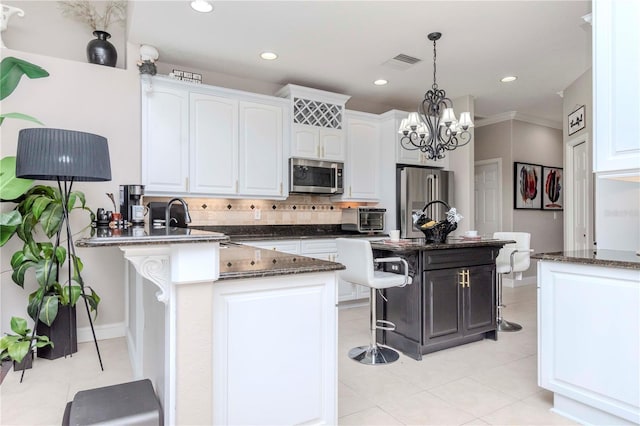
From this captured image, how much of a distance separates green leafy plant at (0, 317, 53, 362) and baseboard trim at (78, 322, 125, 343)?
50 cm

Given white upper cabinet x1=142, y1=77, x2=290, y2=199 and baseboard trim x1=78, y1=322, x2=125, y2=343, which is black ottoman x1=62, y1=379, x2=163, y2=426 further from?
white upper cabinet x1=142, y1=77, x2=290, y2=199

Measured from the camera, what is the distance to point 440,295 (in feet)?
10.0

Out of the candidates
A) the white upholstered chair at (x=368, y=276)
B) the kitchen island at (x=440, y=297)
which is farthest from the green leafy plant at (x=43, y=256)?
the kitchen island at (x=440, y=297)

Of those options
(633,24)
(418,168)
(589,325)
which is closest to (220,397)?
(589,325)

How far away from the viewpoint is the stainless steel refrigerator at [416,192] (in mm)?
4977

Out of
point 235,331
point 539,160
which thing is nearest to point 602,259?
point 235,331

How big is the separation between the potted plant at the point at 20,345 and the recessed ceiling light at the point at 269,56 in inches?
126

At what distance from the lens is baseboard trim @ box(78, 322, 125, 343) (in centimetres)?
352

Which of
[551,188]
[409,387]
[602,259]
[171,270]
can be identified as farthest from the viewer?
[551,188]

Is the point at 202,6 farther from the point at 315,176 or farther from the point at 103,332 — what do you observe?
the point at 103,332

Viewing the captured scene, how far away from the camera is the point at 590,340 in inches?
78.7

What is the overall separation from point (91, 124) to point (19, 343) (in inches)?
78.7

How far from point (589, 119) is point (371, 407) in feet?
12.3

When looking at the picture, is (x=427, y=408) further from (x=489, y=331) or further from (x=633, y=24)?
(x=633, y=24)
